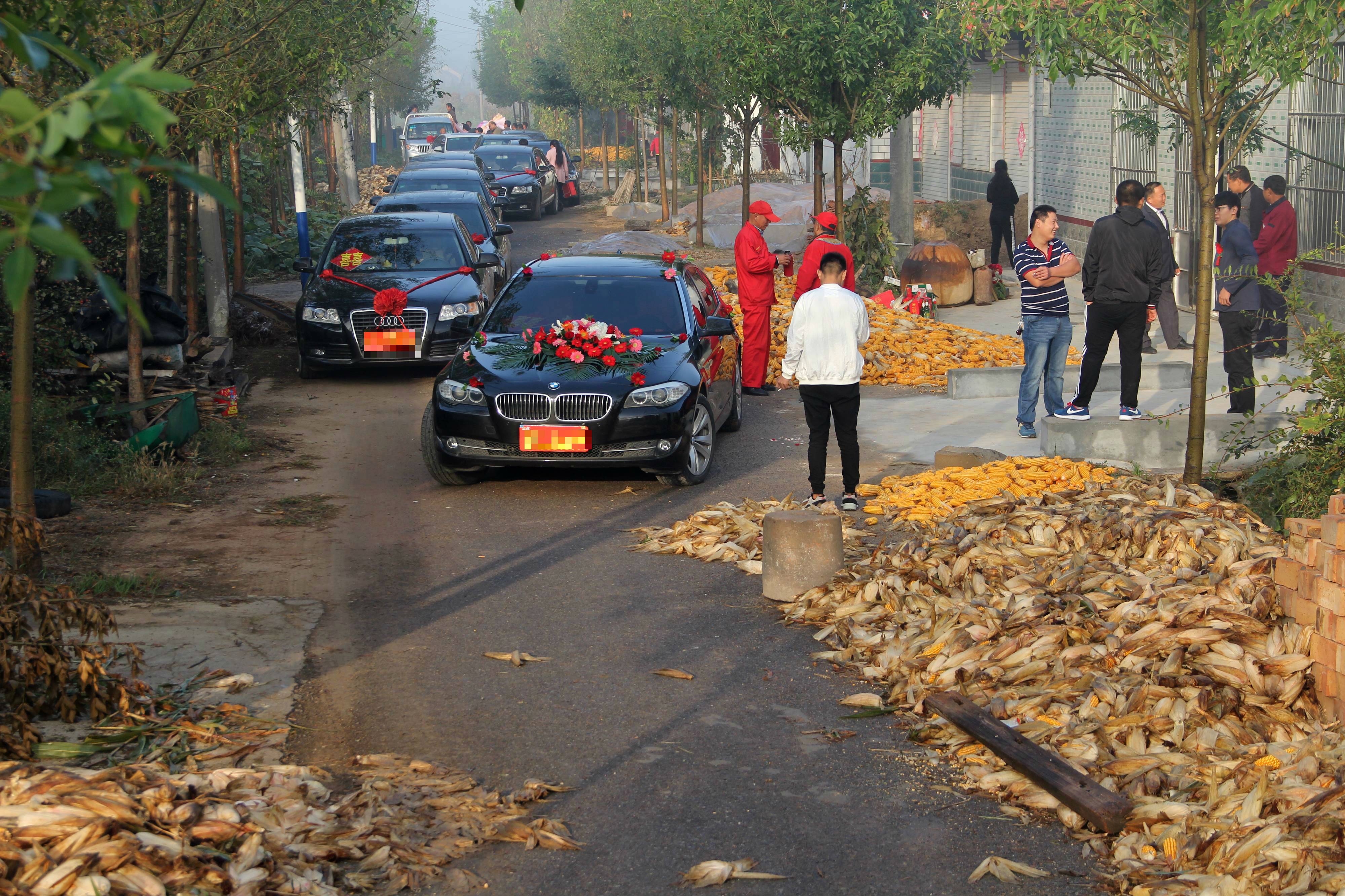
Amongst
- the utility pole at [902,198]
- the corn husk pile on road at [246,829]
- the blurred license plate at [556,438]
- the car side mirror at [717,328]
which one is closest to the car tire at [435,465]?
the blurred license plate at [556,438]

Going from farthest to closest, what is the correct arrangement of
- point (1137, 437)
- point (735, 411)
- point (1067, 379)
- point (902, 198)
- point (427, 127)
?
point (427, 127), point (902, 198), point (1067, 379), point (735, 411), point (1137, 437)

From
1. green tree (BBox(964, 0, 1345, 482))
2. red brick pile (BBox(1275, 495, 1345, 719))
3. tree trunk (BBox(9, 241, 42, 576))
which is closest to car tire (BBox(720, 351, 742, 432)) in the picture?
green tree (BBox(964, 0, 1345, 482))

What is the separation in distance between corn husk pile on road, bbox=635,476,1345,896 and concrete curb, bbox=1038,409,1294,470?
1.64 m

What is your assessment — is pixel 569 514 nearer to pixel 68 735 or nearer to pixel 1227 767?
pixel 68 735

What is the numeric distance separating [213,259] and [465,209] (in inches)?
207

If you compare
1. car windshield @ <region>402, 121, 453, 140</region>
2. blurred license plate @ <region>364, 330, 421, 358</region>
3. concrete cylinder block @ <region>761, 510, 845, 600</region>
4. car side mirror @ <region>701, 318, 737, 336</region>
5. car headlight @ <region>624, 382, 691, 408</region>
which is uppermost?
car windshield @ <region>402, 121, 453, 140</region>

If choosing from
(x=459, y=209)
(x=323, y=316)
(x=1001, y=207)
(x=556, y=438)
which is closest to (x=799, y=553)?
(x=556, y=438)

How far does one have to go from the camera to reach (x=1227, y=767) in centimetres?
484

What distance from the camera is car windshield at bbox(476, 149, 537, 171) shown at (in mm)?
38344

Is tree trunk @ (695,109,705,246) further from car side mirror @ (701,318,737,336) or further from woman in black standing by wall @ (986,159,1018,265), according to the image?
car side mirror @ (701,318,737,336)

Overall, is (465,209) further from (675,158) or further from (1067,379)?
(675,158)

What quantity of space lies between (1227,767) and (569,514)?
551 centimetres

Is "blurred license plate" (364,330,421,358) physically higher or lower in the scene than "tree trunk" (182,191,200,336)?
lower

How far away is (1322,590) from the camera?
17.4 ft
